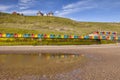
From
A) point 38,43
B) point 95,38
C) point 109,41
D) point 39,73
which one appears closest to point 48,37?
point 38,43

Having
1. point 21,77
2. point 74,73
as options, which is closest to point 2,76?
point 21,77

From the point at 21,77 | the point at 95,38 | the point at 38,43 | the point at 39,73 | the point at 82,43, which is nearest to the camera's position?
the point at 21,77

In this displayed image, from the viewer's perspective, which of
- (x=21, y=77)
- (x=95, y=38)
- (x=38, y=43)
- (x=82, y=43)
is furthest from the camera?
(x=95, y=38)

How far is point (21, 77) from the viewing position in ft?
33.2

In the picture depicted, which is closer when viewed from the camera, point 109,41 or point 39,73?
point 39,73

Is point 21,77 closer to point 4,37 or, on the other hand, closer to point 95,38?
point 4,37

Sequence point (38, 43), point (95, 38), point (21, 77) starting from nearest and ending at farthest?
point (21, 77) → point (38, 43) → point (95, 38)

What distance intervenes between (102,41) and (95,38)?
1.38 metres

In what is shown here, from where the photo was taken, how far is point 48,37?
34.4 meters

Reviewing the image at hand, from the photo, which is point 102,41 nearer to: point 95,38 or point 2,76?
point 95,38

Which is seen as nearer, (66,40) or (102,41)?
(66,40)

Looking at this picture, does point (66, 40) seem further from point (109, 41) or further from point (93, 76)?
point (93, 76)

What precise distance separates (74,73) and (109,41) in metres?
28.6

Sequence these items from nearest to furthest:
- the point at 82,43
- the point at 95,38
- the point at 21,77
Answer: the point at 21,77, the point at 82,43, the point at 95,38
